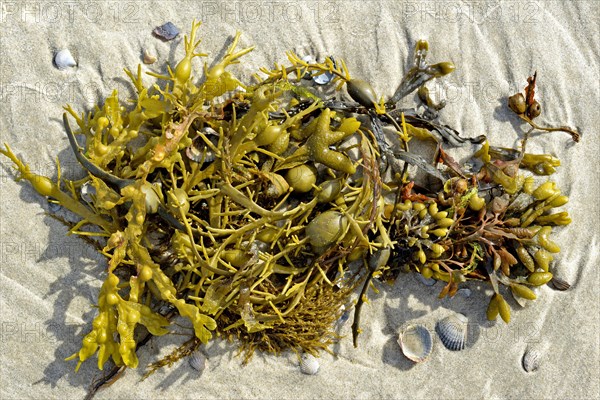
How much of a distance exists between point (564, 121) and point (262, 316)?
5.47 feet

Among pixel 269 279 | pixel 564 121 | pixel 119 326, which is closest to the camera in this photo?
pixel 119 326

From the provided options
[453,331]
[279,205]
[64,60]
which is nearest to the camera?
[279,205]

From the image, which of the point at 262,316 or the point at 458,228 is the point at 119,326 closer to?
the point at 262,316

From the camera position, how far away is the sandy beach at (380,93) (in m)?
2.46

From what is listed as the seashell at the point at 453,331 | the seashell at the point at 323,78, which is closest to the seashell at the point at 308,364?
the seashell at the point at 453,331

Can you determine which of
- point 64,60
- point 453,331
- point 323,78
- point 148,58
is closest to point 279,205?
point 323,78

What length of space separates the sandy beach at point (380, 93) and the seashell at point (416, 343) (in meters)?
0.05

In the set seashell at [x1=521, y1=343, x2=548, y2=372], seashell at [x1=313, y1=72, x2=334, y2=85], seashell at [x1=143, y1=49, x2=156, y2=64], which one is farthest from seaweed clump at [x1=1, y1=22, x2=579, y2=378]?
seashell at [x1=521, y1=343, x2=548, y2=372]

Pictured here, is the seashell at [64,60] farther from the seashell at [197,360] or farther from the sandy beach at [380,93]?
the seashell at [197,360]

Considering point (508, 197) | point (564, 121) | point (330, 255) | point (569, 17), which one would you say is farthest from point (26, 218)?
point (569, 17)

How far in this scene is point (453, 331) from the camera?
257 cm

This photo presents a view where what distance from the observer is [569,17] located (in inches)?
106

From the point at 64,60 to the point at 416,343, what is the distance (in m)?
2.01

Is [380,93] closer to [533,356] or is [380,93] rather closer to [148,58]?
[148,58]
